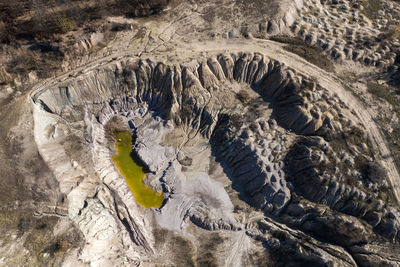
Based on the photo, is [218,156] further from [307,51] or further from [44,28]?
[44,28]

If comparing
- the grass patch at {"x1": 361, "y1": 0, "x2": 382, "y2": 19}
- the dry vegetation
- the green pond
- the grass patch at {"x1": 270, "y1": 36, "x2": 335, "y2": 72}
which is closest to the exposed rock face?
the green pond

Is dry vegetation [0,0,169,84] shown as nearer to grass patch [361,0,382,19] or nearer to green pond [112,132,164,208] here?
green pond [112,132,164,208]

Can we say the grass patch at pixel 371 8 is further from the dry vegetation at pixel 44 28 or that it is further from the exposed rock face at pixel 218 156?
the dry vegetation at pixel 44 28

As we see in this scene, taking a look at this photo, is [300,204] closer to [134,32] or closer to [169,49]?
[169,49]

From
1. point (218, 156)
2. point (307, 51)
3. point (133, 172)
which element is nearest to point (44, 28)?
point (133, 172)

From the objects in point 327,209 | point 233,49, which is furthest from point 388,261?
point 233,49
